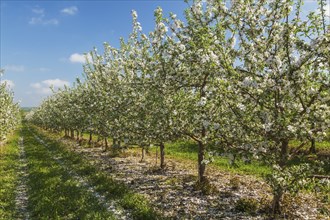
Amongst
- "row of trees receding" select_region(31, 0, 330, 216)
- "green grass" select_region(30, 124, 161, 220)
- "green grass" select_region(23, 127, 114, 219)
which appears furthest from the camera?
"green grass" select_region(23, 127, 114, 219)

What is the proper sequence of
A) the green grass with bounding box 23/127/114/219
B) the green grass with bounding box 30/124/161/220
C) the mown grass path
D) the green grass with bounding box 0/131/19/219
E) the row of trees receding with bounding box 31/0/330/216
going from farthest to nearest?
the green grass with bounding box 0/131/19/219 < the mown grass path < the green grass with bounding box 23/127/114/219 < the green grass with bounding box 30/124/161/220 < the row of trees receding with bounding box 31/0/330/216

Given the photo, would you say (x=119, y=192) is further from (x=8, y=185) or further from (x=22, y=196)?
(x=8, y=185)

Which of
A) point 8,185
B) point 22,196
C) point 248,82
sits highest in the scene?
point 248,82

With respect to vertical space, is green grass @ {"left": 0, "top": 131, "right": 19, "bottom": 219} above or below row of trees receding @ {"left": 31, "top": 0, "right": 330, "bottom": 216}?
below

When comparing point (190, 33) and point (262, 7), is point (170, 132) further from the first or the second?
point (262, 7)

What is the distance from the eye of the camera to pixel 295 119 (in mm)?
11633

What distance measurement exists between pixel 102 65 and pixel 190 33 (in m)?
20.5

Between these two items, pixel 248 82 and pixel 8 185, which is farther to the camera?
pixel 8 185

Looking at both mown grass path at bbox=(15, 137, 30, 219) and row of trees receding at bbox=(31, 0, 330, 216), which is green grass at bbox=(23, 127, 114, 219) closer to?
mown grass path at bbox=(15, 137, 30, 219)

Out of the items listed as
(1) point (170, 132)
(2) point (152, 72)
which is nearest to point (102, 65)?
(2) point (152, 72)

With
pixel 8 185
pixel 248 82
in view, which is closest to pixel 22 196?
pixel 8 185

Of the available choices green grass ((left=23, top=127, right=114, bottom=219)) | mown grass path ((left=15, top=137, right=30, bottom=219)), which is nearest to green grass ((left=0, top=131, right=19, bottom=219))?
mown grass path ((left=15, top=137, right=30, bottom=219))

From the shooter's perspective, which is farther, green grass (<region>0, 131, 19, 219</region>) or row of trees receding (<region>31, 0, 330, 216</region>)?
green grass (<region>0, 131, 19, 219</region>)

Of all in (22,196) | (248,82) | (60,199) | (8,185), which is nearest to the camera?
(248,82)
